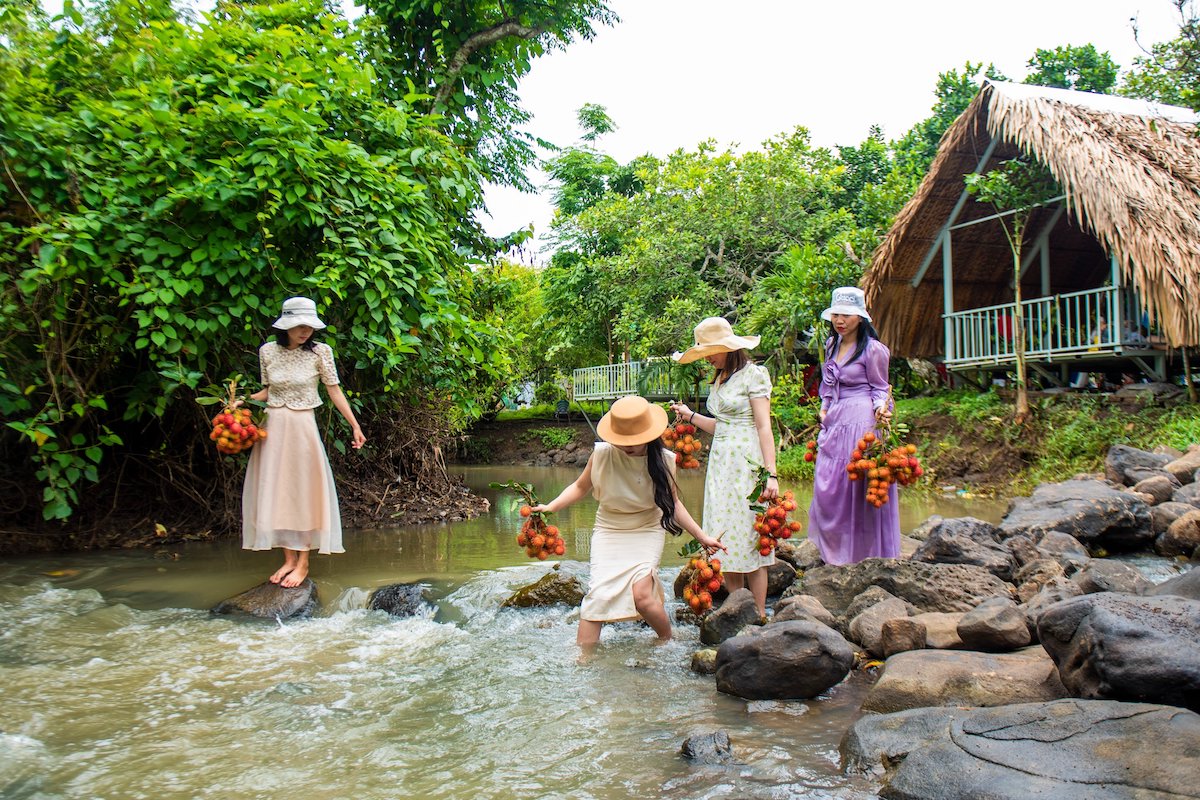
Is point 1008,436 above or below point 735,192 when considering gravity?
below

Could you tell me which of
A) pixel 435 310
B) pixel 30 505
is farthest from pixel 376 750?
pixel 30 505

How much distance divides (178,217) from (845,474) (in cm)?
482

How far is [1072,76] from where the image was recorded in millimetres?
22922

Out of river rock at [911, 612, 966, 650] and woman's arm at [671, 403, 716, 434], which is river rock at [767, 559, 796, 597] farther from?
river rock at [911, 612, 966, 650]

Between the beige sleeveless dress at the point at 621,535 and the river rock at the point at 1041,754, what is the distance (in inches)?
60.7

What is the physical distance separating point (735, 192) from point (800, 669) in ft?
53.0

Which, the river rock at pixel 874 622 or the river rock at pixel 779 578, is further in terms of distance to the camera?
the river rock at pixel 779 578

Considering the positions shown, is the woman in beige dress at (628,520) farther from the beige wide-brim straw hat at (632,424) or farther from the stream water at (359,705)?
the stream water at (359,705)

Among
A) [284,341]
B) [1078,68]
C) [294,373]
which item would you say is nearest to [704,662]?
[294,373]

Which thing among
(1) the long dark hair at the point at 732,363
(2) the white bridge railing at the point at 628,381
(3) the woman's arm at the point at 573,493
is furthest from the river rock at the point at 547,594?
(2) the white bridge railing at the point at 628,381

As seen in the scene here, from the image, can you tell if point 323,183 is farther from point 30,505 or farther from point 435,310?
point 30,505

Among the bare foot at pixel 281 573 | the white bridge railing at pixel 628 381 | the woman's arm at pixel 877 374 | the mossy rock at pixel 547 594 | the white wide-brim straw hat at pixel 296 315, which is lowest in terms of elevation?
the mossy rock at pixel 547 594

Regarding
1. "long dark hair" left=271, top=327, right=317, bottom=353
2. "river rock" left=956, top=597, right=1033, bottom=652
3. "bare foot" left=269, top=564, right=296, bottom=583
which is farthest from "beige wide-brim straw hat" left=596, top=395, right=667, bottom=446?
"bare foot" left=269, top=564, right=296, bottom=583

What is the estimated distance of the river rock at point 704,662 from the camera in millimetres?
4023
